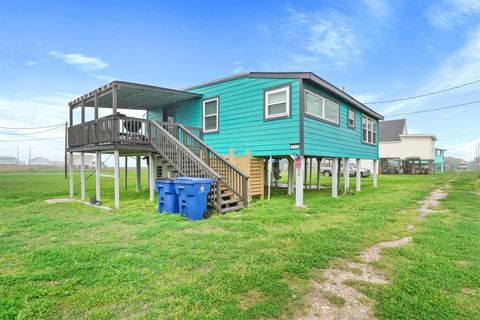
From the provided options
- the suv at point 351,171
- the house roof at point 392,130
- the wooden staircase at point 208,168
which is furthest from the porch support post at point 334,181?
the house roof at point 392,130

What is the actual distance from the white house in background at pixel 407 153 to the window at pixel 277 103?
3138 centimetres

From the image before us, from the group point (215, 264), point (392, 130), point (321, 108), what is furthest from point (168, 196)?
point (392, 130)

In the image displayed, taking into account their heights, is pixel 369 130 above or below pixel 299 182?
above

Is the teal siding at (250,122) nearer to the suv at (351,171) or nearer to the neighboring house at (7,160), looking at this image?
the suv at (351,171)

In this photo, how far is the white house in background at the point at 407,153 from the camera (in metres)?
35.6

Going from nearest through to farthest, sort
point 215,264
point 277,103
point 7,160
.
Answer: point 215,264 → point 277,103 → point 7,160

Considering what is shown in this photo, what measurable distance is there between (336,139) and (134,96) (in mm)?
8949

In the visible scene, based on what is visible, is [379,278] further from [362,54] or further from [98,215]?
[362,54]

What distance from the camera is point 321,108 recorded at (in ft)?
34.6

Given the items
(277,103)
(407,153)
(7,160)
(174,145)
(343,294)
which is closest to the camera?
(343,294)

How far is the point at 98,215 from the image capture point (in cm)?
774

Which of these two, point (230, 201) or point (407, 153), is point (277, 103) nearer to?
point (230, 201)

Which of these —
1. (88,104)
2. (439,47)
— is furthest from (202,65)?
(439,47)

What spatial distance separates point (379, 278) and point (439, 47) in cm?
2127
